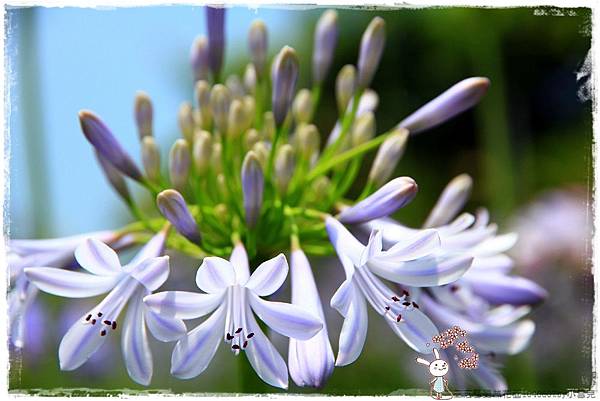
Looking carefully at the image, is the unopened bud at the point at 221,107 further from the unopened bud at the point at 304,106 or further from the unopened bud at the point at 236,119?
the unopened bud at the point at 304,106

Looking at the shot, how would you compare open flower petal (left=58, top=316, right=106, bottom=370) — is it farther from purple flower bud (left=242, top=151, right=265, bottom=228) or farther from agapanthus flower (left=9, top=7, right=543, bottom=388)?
purple flower bud (left=242, top=151, right=265, bottom=228)

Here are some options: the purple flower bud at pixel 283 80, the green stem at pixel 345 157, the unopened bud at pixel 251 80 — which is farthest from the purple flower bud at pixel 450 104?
the unopened bud at pixel 251 80

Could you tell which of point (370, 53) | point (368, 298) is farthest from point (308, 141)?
point (368, 298)

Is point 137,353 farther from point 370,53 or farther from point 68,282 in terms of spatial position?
point 370,53

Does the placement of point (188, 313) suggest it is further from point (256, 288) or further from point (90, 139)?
point (90, 139)

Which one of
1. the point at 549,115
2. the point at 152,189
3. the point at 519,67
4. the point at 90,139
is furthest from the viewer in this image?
the point at 549,115

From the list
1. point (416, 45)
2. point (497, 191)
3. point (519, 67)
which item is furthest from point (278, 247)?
point (416, 45)
